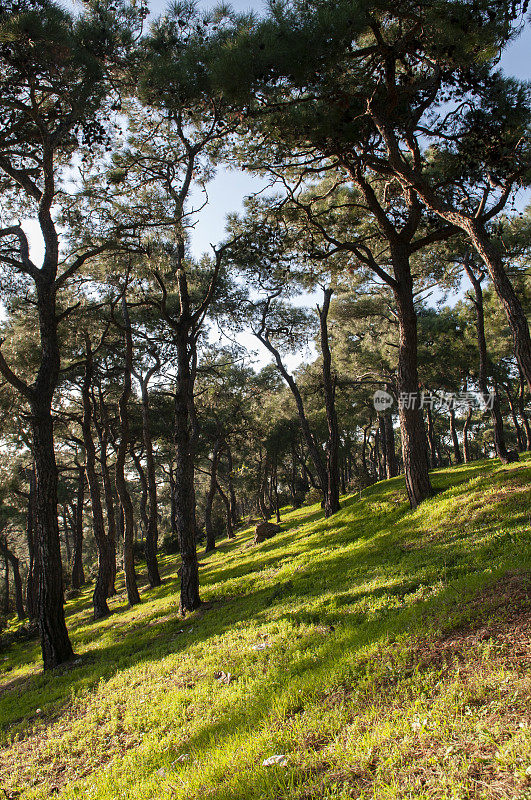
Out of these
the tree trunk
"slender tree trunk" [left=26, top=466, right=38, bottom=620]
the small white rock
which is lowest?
"slender tree trunk" [left=26, top=466, right=38, bottom=620]

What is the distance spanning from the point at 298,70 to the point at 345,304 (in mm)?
13124

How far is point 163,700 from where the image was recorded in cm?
539

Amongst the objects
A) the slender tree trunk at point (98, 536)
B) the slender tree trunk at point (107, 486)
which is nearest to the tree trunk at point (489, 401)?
the slender tree trunk at point (98, 536)

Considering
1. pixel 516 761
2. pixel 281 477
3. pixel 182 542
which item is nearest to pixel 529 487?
pixel 516 761

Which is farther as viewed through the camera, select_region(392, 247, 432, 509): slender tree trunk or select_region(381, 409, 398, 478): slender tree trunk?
select_region(381, 409, 398, 478): slender tree trunk

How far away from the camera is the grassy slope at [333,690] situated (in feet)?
9.41

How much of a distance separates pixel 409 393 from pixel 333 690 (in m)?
7.50

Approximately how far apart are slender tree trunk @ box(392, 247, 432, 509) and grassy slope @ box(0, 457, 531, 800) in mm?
995

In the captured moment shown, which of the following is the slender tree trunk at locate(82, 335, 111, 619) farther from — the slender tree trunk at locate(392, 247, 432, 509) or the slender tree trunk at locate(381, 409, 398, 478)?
the slender tree trunk at locate(381, 409, 398, 478)

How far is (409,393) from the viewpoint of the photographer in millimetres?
10320

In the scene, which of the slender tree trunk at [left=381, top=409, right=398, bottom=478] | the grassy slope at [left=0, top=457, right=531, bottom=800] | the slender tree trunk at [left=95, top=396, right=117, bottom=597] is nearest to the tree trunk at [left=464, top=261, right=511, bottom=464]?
the grassy slope at [left=0, top=457, right=531, bottom=800]

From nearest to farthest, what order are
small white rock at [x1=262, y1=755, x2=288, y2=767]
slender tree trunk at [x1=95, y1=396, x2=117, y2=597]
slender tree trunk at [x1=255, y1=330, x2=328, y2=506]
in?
small white rock at [x1=262, y1=755, x2=288, y2=767]
slender tree trunk at [x1=95, y1=396, x2=117, y2=597]
slender tree trunk at [x1=255, y1=330, x2=328, y2=506]

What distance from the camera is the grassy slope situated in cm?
287

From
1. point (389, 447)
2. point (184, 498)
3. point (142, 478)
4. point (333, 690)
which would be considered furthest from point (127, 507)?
point (389, 447)
